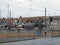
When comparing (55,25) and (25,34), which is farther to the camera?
(55,25)

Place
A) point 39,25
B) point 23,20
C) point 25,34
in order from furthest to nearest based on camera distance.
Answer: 1. point 23,20
2. point 39,25
3. point 25,34

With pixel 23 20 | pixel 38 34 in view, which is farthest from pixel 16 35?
pixel 23 20

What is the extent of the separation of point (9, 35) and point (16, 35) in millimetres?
1834

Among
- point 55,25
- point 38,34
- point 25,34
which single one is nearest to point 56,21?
point 55,25

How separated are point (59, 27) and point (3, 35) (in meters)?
63.9

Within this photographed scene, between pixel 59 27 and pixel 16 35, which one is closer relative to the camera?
pixel 16 35

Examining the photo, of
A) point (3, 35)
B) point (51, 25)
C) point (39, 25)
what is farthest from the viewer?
point (51, 25)

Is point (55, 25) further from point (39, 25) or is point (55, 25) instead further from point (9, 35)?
point (9, 35)

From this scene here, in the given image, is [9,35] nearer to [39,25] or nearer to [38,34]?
[38,34]

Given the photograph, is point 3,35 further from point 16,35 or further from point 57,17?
point 57,17

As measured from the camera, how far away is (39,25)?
82500mm

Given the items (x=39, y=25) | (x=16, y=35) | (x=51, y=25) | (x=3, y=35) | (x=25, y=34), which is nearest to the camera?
(x=3, y=35)

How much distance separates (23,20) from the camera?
11900 cm

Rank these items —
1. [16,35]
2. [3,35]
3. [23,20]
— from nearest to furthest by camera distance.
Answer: [3,35], [16,35], [23,20]
